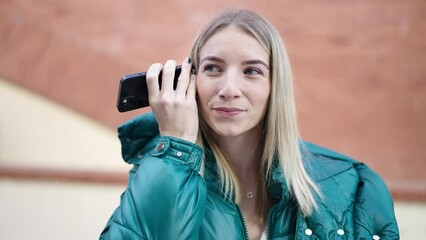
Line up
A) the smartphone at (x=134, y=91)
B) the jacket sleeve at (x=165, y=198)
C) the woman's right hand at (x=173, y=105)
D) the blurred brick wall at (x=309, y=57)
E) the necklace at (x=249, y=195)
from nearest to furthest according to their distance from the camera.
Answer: the jacket sleeve at (x=165, y=198), the woman's right hand at (x=173, y=105), the smartphone at (x=134, y=91), the necklace at (x=249, y=195), the blurred brick wall at (x=309, y=57)

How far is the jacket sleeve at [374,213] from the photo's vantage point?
1700mm

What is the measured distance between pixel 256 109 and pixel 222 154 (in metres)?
0.22

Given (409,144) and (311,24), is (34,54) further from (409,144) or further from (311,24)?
(409,144)

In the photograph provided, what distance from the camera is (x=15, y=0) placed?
4.32 meters

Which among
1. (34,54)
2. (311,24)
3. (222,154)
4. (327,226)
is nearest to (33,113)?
(34,54)

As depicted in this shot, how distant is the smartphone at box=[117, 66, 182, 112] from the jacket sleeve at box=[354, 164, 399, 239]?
0.75 metres

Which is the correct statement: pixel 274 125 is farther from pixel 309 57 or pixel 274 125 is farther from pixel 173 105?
pixel 309 57

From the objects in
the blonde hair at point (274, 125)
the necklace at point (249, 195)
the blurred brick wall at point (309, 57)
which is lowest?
the necklace at point (249, 195)

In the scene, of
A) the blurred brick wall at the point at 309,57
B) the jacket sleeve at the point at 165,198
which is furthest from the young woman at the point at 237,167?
the blurred brick wall at the point at 309,57

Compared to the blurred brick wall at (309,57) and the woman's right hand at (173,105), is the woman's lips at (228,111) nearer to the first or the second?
the woman's right hand at (173,105)

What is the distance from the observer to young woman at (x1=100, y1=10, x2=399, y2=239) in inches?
60.5

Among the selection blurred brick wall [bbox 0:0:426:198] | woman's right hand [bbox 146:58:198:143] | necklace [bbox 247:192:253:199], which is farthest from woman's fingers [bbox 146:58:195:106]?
blurred brick wall [bbox 0:0:426:198]

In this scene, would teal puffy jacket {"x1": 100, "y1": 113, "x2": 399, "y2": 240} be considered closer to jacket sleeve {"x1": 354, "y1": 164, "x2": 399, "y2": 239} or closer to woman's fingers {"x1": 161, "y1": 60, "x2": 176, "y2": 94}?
jacket sleeve {"x1": 354, "y1": 164, "x2": 399, "y2": 239}

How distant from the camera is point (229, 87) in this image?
5.47 ft
